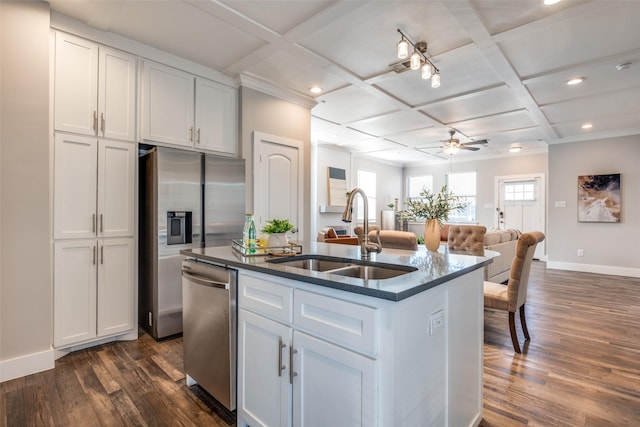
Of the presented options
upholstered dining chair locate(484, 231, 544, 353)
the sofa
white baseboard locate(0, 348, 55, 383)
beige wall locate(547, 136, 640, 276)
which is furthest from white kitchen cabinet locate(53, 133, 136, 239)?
beige wall locate(547, 136, 640, 276)

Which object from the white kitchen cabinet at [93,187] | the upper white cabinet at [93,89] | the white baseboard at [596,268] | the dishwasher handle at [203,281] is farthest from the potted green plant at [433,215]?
the white baseboard at [596,268]

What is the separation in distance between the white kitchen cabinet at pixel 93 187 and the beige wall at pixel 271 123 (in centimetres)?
126

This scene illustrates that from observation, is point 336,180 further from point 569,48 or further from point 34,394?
point 34,394

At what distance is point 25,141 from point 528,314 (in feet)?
16.9

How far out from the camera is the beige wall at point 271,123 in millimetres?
3818

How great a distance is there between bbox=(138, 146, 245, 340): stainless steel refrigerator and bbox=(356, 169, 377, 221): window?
18.4 feet

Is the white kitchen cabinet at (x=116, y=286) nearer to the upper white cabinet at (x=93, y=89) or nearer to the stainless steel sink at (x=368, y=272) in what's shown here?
the upper white cabinet at (x=93, y=89)

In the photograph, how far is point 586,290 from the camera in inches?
190

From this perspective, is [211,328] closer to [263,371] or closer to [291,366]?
[263,371]

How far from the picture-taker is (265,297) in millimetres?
1565

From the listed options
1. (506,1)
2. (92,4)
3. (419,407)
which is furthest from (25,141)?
(506,1)

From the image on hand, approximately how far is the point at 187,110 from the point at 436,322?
10.6 feet

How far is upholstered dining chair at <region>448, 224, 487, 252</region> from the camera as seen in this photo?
4047mm

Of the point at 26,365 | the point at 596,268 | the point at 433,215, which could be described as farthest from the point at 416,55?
the point at 596,268
